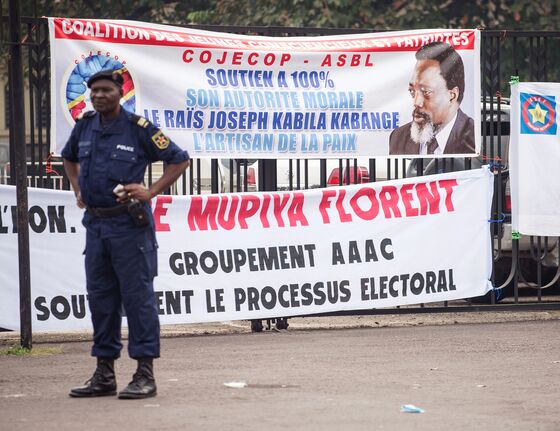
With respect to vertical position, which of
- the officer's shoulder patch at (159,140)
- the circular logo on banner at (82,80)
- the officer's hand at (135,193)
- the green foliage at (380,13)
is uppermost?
the green foliage at (380,13)

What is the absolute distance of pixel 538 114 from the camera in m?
10.9

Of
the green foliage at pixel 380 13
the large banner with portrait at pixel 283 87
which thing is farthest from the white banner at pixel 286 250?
the green foliage at pixel 380 13

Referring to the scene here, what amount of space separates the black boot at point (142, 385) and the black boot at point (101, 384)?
0.11 meters

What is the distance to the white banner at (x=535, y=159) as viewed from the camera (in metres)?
10.9

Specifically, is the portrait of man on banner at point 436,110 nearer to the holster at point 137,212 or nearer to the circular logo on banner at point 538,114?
the circular logo on banner at point 538,114

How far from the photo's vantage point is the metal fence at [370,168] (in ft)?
31.6

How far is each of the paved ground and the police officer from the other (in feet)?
0.94

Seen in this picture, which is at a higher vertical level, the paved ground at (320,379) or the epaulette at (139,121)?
the epaulette at (139,121)

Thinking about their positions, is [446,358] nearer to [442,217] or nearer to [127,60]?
[442,217]

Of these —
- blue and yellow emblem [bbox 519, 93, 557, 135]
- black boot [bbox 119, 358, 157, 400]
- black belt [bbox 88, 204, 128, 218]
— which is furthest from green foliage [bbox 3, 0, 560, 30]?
black boot [bbox 119, 358, 157, 400]

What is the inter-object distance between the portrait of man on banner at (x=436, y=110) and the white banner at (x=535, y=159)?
50cm

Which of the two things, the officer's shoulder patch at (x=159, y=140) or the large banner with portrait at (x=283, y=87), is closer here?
the officer's shoulder patch at (x=159, y=140)

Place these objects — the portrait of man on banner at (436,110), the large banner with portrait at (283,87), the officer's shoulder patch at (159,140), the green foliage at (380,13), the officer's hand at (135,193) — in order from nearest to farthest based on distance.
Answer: the officer's hand at (135,193)
the officer's shoulder patch at (159,140)
the large banner with portrait at (283,87)
the portrait of man on banner at (436,110)
the green foliage at (380,13)

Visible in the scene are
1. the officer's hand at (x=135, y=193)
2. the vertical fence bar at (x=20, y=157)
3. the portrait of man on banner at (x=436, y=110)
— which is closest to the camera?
the officer's hand at (x=135, y=193)
